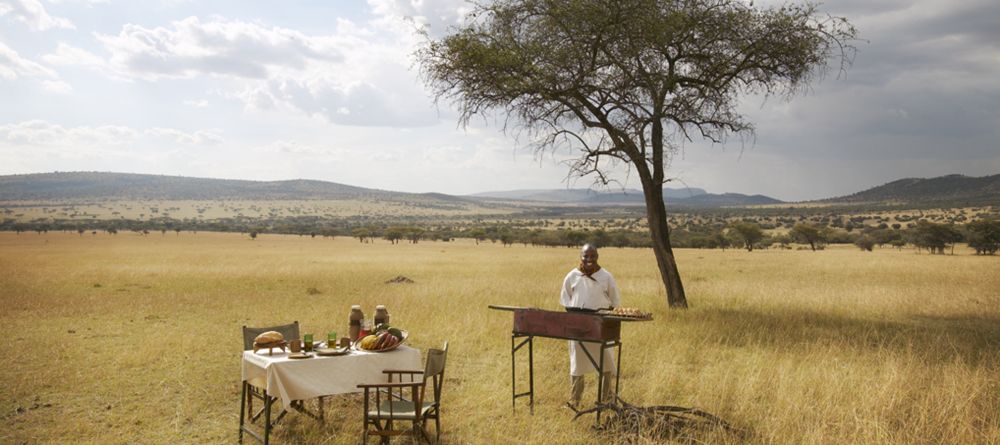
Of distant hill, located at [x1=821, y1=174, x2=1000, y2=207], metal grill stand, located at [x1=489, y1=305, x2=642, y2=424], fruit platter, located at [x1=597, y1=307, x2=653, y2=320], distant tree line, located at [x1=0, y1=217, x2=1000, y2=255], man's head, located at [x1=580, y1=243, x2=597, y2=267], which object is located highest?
distant hill, located at [x1=821, y1=174, x2=1000, y2=207]

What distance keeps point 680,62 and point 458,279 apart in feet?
49.3

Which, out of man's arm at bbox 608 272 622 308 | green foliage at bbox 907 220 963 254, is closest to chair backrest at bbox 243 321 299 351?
man's arm at bbox 608 272 622 308

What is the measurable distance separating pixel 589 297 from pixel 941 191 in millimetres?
142242

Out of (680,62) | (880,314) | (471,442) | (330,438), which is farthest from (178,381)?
(880,314)

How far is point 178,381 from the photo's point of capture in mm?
10820

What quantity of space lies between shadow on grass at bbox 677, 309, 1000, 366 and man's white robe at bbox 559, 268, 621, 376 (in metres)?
4.97

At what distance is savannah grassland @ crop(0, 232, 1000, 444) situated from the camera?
26.1 ft

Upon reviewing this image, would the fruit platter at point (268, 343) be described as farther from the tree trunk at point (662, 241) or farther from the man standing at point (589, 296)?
the tree trunk at point (662, 241)

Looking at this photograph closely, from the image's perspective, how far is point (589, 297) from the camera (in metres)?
8.44

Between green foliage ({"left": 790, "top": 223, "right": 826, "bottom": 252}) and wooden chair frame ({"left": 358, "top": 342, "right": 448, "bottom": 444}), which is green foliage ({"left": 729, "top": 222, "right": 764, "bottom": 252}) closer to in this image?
green foliage ({"left": 790, "top": 223, "right": 826, "bottom": 252})

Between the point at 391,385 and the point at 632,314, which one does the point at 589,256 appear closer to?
the point at 632,314

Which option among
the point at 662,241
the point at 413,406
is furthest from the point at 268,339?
the point at 662,241

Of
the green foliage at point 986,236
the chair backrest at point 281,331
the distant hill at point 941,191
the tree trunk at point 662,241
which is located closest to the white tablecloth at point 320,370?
the chair backrest at point 281,331

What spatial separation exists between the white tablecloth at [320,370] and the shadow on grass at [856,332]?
750 cm
